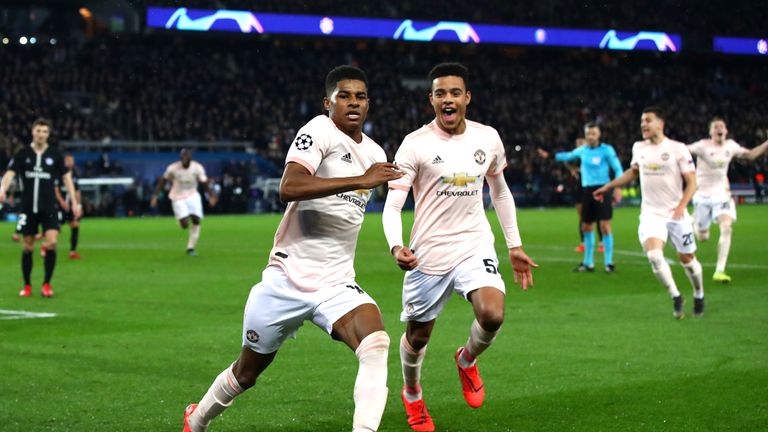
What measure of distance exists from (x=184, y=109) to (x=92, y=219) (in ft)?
36.6

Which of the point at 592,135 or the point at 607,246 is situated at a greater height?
the point at 592,135

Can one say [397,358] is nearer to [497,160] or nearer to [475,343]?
[475,343]

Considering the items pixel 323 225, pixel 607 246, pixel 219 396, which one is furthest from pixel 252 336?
pixel 607 246

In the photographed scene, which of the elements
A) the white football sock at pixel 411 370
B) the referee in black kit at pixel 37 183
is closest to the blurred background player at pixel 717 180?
the referee in black kit at pixel 37 183

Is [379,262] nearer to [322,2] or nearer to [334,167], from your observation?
[334,167]

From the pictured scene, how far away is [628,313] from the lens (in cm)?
1330

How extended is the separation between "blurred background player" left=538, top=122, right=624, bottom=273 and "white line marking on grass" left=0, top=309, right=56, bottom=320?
29.8 ft

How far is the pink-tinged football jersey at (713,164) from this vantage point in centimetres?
1739

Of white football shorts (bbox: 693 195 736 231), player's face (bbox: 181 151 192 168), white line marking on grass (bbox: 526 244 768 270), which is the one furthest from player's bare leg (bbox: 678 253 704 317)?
player's face (bbox: 181 151 192 168)

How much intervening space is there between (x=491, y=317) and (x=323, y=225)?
5.67ft

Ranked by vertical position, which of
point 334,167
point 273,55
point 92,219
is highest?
point 273,55

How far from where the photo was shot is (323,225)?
6289 millimetres

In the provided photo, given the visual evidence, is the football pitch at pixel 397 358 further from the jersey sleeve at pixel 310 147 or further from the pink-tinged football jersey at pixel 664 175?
the jersey sleeve at pixel 310 147

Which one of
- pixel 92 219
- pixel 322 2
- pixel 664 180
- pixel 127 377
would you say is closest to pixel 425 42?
pixel 322 2
